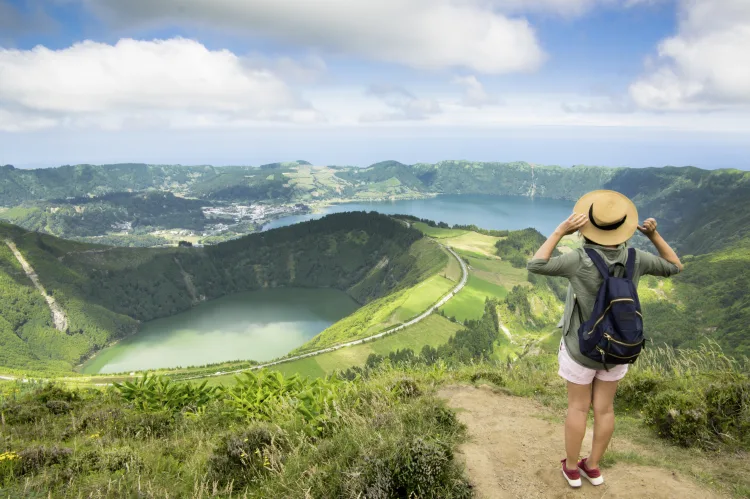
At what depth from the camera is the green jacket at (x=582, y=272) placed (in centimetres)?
493

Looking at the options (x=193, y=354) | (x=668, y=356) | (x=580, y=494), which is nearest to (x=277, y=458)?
(x=580, y=494)

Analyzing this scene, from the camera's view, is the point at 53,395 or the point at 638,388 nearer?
the point at 638,388

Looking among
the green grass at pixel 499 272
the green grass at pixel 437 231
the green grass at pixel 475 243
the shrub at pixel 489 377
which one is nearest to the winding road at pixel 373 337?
the green grass at pixel 499 272

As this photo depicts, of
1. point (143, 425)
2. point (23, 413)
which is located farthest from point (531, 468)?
point (23, 413)

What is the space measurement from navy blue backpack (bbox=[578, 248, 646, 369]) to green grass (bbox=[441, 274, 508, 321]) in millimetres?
92845

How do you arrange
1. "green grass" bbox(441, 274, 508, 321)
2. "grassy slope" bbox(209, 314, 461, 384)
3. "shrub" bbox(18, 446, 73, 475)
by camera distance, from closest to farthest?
"shrub" bbox(18, 446, 73, 475), "grassy slope" bbox(209, 314, 461, 384), "green grass" bbox(441, 274, 508, 321)

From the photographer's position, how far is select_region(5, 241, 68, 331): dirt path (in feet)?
430

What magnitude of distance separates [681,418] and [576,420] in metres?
2.92

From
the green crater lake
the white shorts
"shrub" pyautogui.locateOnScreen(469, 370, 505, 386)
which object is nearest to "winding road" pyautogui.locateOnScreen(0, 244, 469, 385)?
the green crater lake

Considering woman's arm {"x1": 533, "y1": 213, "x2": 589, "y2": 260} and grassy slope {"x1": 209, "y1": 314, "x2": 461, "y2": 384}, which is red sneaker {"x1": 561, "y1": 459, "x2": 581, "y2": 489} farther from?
grassy slope {"x1": 209, "y1": 314, "x2": 461, "y2": 384}

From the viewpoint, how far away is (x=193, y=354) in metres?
113

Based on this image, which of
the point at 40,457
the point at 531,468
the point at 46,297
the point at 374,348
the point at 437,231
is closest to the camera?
the point at 531,468

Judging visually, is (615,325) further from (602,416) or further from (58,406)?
(58,406)

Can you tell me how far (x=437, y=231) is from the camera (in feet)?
561
